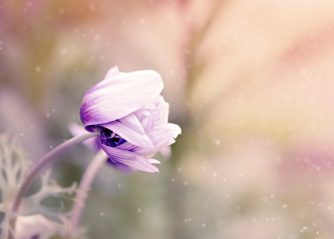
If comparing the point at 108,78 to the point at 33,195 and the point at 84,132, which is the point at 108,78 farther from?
the point at 33,195

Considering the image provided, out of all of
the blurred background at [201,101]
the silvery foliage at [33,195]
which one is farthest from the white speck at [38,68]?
the silvery foliage at [33,195]

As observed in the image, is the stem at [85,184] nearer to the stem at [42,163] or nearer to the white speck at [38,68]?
the stem at [42,163]

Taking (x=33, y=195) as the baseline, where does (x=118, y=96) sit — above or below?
above

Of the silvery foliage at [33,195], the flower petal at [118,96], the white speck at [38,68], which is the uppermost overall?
the flower petal at [118,96]

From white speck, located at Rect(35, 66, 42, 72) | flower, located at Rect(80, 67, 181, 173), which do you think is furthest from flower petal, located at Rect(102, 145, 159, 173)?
white speck, located at Rect(35, 66, 42, 72)

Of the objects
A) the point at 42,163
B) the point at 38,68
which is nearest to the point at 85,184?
the point at 42,163
